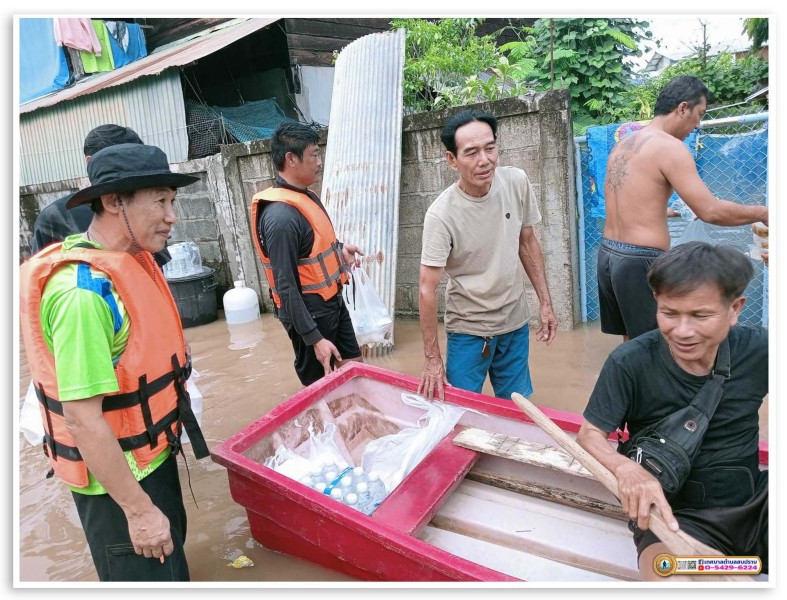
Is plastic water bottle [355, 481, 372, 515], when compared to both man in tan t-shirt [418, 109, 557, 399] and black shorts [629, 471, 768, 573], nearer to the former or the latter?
man in tan t-shirt [418, 109, 557, 399]

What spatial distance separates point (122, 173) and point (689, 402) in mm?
1615

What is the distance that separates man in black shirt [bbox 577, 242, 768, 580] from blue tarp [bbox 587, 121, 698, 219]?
8.71 ft

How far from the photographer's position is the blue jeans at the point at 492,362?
8.29 feet

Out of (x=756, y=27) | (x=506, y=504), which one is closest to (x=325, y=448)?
(x=506, y=504)

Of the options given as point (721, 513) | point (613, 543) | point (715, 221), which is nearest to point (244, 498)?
point (613, 543)

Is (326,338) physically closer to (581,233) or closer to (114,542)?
(114,542)

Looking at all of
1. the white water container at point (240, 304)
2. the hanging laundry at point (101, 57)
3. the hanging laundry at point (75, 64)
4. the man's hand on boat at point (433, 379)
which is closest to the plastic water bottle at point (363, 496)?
the man's hand on boat at point (433, 379)

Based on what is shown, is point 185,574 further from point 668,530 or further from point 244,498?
point 668,530

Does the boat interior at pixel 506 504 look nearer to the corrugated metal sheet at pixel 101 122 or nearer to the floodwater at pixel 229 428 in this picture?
the floodwater at pixel 229 428

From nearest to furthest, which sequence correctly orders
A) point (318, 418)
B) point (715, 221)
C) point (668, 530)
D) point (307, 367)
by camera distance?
point (668, 530) < point (715, 221) < point (318, 418) < point (307, 367)

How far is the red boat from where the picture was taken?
1.70m

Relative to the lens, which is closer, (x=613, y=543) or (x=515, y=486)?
(x=613, y=543)

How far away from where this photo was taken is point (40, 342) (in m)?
1.34

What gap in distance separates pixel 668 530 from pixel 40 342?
Result: 5.38 feet
